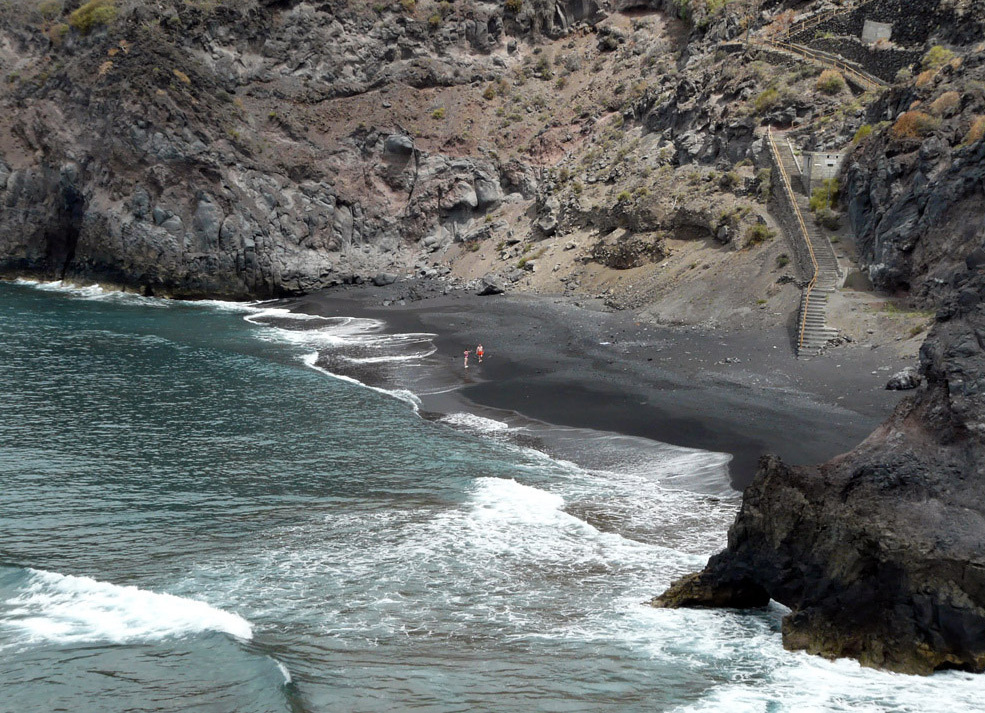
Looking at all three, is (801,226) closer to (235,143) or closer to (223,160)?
(223,160)

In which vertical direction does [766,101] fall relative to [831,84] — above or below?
below

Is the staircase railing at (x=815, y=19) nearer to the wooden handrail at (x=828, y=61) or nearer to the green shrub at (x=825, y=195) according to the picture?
the wooden handrail at (x=828, y=61)

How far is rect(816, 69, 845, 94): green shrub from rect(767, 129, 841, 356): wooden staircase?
4.75 m

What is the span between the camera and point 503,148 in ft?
Result: 219

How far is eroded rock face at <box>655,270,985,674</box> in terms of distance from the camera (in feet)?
36.9

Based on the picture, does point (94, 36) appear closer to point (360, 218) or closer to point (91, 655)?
point (360, 218)

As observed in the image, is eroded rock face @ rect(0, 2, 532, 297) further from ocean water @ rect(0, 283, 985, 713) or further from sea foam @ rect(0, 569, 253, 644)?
sea foam @ rect(0, 569, 253, 644)

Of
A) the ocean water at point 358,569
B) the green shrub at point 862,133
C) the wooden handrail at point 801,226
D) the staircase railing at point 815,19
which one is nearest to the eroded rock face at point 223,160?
the staircase railing at point 815,19

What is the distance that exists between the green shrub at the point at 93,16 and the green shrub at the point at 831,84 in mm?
51576

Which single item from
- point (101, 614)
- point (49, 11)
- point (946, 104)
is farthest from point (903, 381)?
point (49, 11)

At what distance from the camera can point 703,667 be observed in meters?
12.0

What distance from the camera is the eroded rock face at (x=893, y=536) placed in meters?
11.2

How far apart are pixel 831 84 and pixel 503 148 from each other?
2581 cm

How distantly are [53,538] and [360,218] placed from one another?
164ft
